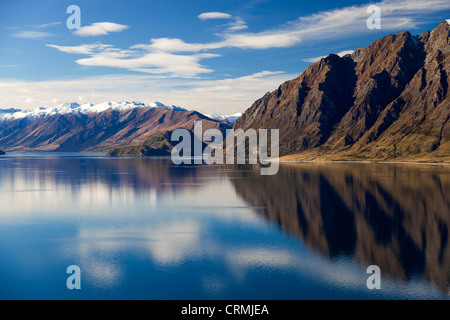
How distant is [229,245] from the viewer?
8031 centimetres

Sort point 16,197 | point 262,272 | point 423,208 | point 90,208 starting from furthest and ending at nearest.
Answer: point 16,197 < point 90,208 < point 423,208 < point 262,272

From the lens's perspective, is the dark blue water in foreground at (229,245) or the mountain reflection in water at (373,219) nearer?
the dark blue water in foreground at (229,245)

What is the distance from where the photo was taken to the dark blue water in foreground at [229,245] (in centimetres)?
5709

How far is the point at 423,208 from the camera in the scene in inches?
4552

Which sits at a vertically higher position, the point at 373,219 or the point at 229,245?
the point at 373,219

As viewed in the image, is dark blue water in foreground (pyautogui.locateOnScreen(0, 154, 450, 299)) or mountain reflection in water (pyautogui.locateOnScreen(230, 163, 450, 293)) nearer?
dark blue water in foreground (pyautogui.locateOnScreen(0, 154, 450, 299))

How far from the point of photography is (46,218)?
366 feet

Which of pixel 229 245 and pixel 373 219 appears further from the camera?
pixel 373 219

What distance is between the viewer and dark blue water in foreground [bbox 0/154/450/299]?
57.1 m

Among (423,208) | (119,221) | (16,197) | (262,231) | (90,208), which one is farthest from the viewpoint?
(16,197)
